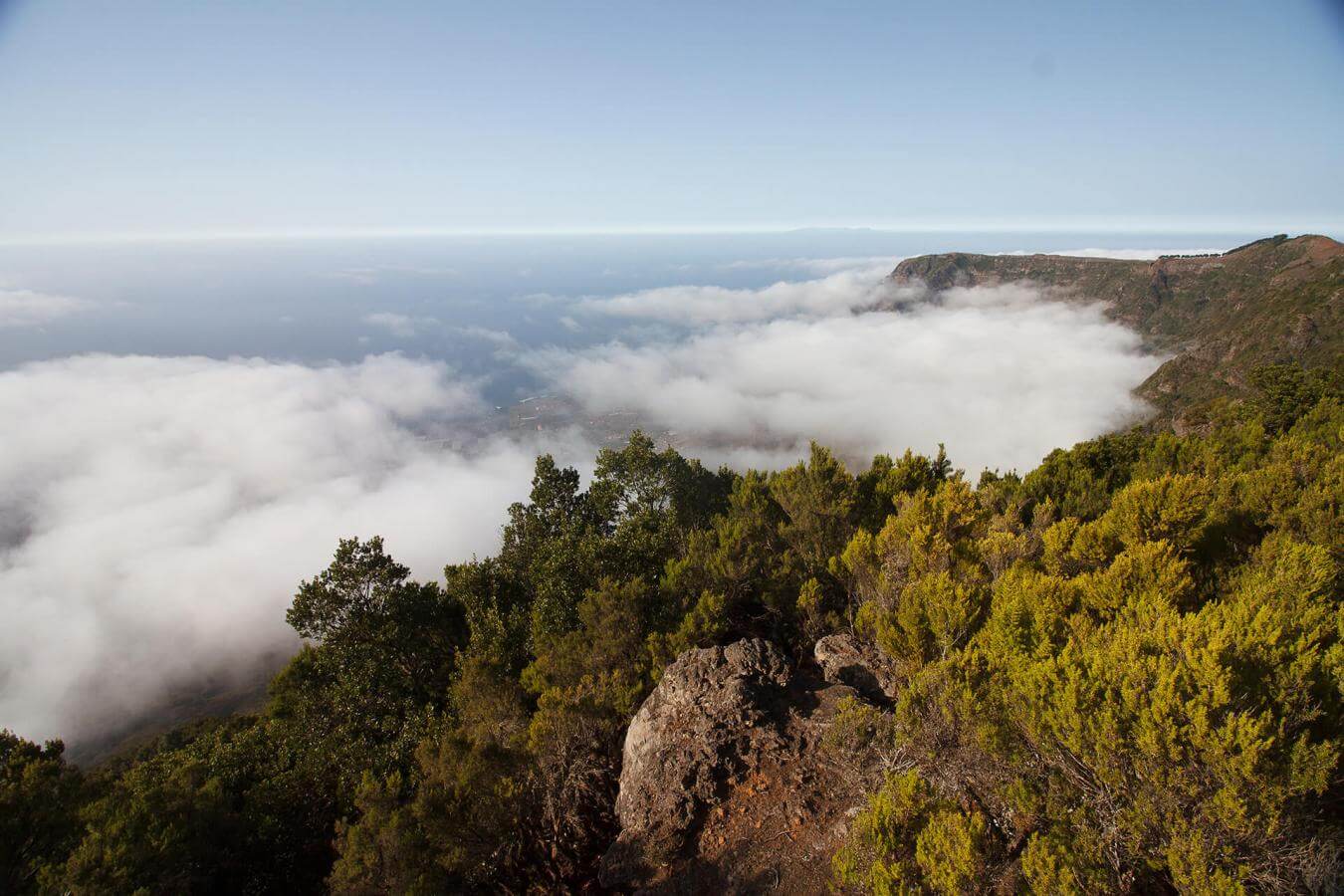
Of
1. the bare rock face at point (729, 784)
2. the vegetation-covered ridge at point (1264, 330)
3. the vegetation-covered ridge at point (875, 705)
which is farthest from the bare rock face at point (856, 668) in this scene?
the vegetation-covered ridge at point (1264, 330)

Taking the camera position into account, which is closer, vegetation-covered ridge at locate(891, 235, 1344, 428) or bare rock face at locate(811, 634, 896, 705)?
bare rock face at locate(811, 634, 896, 705)

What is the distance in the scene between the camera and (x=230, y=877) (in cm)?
1775

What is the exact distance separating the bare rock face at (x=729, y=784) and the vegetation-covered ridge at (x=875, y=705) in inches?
30.4

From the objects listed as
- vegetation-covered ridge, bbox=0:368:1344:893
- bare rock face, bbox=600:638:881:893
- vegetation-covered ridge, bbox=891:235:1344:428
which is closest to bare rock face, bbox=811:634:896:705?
vegetation-covered ridge, bbox=0:368:1344:893

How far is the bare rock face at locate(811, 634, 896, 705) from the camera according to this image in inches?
778

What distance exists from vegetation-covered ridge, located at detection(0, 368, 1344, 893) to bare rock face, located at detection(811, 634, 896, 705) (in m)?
0.69

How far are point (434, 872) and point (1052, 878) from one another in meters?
13.7

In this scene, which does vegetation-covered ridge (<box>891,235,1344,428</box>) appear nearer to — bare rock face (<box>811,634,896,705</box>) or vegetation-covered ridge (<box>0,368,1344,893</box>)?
vegetation-covered ridge (<box>0,368,1344,893</box>)

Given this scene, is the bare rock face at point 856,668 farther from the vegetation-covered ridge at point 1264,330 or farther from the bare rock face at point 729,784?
the vegetation-covered ridge at point 1264,330

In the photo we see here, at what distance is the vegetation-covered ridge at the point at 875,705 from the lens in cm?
990

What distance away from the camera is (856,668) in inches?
811

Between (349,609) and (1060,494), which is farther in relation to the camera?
(1060,494)

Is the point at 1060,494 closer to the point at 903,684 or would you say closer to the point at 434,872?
the point at 903,684

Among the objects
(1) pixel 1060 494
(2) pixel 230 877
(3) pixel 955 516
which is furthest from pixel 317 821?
(1) pixel 1060 494
